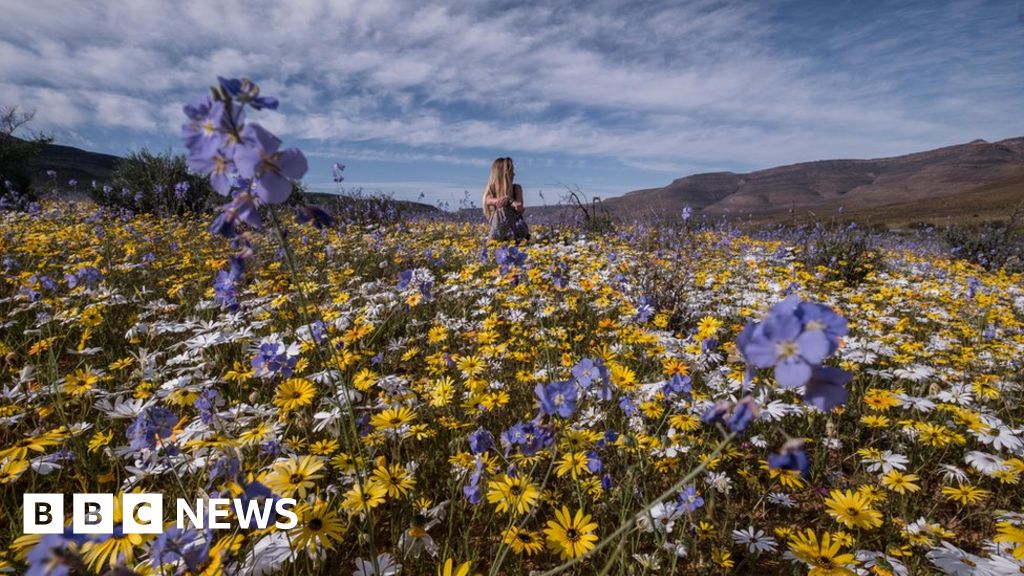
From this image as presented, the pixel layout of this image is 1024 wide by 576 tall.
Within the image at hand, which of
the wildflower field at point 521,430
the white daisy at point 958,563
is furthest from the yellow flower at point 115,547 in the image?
the white daisy at point 958,563

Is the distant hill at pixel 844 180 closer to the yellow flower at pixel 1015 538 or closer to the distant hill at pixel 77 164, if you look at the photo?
the distant hill at pixel 77 164

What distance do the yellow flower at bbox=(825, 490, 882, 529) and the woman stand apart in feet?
25.2

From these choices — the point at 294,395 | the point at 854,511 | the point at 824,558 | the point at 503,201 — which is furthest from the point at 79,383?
the point at 503,201

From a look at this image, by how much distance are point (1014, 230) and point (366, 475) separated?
15.0 metres

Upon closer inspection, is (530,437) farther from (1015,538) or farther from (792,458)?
(1015,538)

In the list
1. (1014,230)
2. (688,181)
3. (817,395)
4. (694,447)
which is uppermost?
(688,181)

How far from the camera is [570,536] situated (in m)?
1.84

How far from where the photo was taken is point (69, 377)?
2680 millimetres

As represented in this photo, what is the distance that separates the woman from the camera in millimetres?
9836

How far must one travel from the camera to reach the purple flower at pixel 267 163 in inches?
45.0

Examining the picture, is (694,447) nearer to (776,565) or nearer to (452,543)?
(776,565)

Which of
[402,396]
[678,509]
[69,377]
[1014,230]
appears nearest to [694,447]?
[678,509]

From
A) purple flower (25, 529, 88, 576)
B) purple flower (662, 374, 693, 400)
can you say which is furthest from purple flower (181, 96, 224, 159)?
purple flower (662, 374, 693, 400)

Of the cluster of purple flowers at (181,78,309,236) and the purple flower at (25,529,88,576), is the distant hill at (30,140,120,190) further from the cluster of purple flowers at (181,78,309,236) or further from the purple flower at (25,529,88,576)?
the purple flower at (25,529,88,576)
